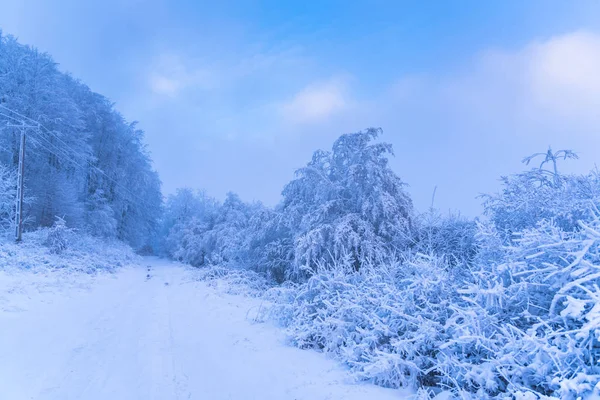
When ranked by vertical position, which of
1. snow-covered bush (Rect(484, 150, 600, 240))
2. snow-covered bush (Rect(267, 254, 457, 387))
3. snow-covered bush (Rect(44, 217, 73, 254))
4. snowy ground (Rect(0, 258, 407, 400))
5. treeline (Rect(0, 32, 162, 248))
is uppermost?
treeline (Rect(0, 32, 162, 248))

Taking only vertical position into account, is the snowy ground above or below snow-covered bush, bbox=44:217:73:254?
below

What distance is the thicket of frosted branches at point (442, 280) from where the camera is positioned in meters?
3.18

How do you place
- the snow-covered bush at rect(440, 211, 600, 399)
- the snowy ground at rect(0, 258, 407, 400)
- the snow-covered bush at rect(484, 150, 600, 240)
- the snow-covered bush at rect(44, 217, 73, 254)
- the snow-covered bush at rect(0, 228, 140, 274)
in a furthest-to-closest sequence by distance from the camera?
the snow-covered bush at rect(44, 217, 73, 254) < the snow-covered bush at rect(0, 228, 140, 274) < the snow-covered bush at rect(484, 150, 600, 240) < the snowy ground at rect(0, 258, 407, 400) < the snow-covered bush at rect(440, 211, 600, 399)

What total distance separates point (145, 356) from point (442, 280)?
504cm

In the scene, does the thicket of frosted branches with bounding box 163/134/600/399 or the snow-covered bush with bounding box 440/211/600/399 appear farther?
the thicket of frosted branches with bounding box 163/134/600/399

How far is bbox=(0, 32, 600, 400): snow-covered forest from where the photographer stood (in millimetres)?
3316

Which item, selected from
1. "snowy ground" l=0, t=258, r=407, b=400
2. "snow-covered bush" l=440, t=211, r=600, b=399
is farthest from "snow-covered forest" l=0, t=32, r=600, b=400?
"snowy ground" l=0, t=258, r=407, b=400

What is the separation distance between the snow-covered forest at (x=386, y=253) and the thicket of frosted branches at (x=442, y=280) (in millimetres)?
28

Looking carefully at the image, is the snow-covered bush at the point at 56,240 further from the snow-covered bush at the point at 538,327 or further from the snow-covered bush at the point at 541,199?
the snow-covered bush at the point at 541,199

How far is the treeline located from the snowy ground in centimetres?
1061

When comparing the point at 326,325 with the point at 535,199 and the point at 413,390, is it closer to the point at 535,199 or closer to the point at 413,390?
the point at 413,390

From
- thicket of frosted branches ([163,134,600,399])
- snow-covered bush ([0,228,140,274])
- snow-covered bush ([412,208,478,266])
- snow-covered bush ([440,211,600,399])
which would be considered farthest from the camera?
snow-covered bush ([0,228,140,274])

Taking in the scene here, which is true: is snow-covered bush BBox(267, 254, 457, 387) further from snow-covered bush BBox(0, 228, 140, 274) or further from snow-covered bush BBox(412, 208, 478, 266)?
snow-covered bush BBox(0, 228, 140, 274)

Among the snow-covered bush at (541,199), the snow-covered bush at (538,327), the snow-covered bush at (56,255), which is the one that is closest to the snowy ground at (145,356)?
the snow-covered bush at (538,327)
